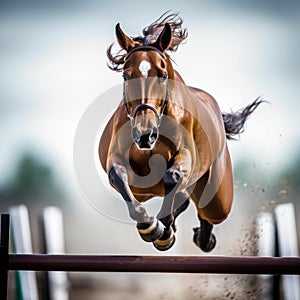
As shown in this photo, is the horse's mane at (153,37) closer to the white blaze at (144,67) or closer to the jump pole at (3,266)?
the white blaze at (144,67)

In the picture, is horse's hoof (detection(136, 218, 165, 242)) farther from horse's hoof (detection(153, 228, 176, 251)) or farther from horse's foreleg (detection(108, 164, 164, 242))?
horse's hoof (detection(153, 228, 176, 251))

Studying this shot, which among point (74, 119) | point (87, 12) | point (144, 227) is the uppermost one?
point (87, 12)

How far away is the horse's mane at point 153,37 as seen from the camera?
273 centimetres

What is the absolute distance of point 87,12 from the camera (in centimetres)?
577

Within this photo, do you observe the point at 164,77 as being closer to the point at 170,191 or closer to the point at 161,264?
the point at 170,191

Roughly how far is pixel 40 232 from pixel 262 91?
2335 millimetres

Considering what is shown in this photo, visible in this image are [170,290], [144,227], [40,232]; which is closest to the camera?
[144,227]

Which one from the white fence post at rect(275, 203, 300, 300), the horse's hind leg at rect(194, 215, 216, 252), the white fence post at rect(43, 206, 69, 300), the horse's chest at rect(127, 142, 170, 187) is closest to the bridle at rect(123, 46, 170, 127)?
the horse's chest at rect(127, 142, 170, 187)

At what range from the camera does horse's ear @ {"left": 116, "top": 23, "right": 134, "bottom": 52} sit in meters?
2.69

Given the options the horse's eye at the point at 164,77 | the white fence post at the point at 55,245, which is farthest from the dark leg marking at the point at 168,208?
the white fence post at the point at 55,245

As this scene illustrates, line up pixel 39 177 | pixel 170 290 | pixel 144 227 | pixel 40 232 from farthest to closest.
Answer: pixel 39 177
pixel 40 232
pixel 170 290
pixel 144 227

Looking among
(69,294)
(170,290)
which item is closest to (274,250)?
(170,290)

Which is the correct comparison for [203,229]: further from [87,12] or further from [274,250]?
[87,12]

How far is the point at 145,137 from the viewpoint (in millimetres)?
2465
